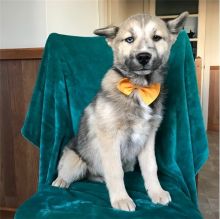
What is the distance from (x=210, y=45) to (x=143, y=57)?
3613 mm

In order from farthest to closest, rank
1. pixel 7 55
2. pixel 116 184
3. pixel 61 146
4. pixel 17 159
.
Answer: pixel 17 159
pixel 7 55
pixel 61 146
pixel 116 184

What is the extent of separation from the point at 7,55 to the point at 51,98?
0.53 m

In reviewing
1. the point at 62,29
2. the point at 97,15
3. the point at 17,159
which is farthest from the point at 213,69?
the point at 17,159

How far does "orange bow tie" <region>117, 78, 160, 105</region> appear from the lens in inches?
45.5

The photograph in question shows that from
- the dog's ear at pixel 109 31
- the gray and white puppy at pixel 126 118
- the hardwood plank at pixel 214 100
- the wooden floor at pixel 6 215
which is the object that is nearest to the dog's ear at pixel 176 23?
the gray and white puppy at pixel 126 118

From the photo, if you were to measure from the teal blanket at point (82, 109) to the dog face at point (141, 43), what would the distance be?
225mm

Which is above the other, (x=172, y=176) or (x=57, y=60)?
(x=57, y=60)

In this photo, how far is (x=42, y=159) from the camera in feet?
4.41

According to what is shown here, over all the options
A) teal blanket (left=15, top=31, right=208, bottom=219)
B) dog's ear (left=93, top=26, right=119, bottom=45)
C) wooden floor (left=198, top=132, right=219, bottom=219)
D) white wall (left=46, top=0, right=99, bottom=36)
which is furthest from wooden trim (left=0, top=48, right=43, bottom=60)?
wooden floor (left=198, top=132, right=219, bottom=219)

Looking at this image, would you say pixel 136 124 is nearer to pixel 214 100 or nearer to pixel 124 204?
pixel 124 204

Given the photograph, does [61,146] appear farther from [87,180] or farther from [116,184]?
[116,184]

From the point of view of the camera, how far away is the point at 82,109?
4.80 ft

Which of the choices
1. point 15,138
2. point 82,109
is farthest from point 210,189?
point 15,138

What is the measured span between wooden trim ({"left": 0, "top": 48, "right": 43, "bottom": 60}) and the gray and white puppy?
59 centimetres
